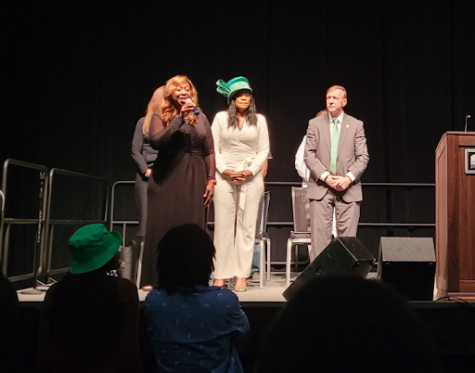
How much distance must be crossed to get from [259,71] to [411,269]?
401 centimetres

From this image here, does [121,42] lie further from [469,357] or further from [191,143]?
[469,357]

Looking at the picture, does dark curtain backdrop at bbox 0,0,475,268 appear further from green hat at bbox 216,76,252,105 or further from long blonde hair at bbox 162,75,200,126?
long blonde hair at bbox 162,75,200,126

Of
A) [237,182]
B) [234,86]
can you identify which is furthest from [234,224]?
[234,86]

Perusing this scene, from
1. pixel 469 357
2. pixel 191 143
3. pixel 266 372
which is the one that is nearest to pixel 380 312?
pixel 266 372

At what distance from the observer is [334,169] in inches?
156

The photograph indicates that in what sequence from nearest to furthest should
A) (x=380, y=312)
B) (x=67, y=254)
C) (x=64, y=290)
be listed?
(x=380, y=312) → (x=64, y=290) → (x=67, y=254)

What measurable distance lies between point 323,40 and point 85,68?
270 centimetres

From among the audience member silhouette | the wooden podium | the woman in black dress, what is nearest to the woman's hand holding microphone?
the woman in black dress

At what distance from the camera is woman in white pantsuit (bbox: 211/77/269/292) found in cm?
382

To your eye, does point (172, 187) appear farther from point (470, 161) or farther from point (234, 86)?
point (470, 161)

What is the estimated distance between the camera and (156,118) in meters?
3.41

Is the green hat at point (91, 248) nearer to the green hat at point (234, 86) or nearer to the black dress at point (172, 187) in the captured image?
the black dress at point (172, 187)

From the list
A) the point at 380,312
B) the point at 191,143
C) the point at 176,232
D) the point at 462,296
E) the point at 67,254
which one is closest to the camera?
the point at 380,312

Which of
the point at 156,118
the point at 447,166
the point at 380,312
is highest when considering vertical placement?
the point at 156,118
